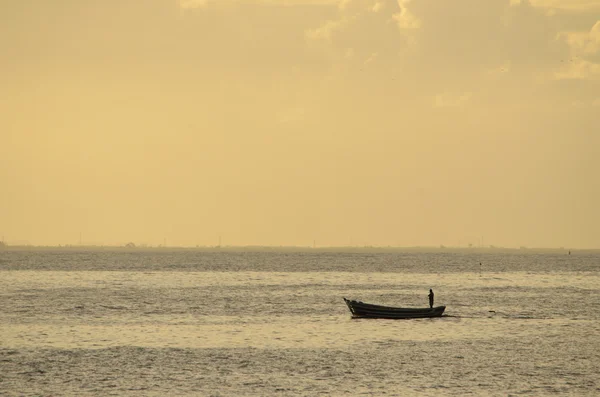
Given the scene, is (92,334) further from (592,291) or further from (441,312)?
(592,291)

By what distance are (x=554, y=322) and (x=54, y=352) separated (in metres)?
47.2

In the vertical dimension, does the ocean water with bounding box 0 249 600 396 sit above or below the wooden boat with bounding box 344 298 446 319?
below

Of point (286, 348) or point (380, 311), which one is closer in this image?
point (286, 348)

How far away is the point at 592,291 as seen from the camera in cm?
14138

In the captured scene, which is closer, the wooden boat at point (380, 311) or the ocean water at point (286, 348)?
the ocean water at point (286, 348)

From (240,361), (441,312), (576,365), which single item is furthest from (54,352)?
(441,312)

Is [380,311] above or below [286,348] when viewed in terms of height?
above

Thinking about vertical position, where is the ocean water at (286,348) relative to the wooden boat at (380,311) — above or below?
below

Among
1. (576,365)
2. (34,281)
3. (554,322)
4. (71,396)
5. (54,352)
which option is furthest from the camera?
(34,281)

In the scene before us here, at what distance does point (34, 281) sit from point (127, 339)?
313 feet

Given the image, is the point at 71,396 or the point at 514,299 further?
the point at 514,299

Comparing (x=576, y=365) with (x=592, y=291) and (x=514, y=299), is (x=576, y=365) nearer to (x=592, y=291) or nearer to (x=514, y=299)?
(x=514, y=299)

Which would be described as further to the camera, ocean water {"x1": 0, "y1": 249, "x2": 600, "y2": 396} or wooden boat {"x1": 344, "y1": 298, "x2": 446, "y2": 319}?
wooden boat {"x1": 344, "y1": 298, "x2": 446, "y2": 319}

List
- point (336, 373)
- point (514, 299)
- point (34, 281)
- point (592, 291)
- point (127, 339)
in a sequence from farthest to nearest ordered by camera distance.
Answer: point (34, 281) → point (592, 291) → point (514, 299) → point (127, 339) → point (336, 373)
